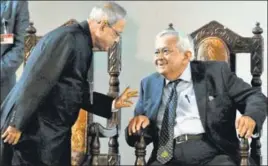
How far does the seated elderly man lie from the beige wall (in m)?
1.13

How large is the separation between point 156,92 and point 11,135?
2.56 ft

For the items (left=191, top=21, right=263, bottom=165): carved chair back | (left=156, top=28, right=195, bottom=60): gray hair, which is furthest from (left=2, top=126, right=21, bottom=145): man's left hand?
(left=191, top=21, right=263, bottom=165): carved chair back

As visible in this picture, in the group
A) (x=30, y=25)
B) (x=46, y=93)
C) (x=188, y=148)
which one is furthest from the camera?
(x=30, y=25)

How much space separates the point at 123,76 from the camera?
411cm

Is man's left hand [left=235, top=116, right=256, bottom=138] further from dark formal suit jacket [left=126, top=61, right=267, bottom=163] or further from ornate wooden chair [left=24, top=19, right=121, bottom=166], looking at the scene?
ornate wooden chair [left=24, top=19, right=121, bottom=166]

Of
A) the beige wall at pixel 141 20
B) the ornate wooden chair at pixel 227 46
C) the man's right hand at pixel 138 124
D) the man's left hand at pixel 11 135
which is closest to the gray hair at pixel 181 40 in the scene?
the ornate wooden chair at pixel 227 46

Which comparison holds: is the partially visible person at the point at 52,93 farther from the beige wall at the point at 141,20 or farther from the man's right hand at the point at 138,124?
the beige wall at the point at 141,20

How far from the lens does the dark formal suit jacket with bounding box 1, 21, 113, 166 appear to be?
99.3 inches

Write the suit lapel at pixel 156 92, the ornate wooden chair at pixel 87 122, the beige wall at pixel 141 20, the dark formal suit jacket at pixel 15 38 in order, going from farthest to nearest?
the beige wall at pixel 141 20 → the dark formal suit jacket at pixel 15 38 → the ornate wooden chair at pixel 87 122 → the suit lapel at pixel 156 92

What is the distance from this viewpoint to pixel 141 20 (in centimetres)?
410

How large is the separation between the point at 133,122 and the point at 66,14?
1.61 meters

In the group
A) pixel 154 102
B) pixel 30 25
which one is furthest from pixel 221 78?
pixel 30 25

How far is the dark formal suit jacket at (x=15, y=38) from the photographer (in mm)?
3443

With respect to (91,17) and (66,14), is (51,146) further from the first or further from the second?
(66,14)
